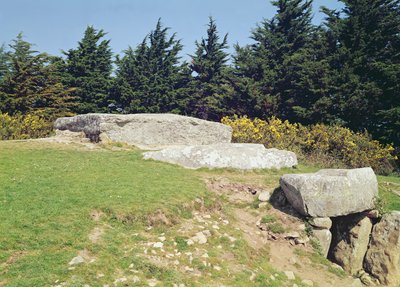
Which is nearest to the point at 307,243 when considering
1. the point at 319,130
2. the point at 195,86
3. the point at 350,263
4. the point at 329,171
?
the point at 350,263

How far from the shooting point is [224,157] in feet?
52.9

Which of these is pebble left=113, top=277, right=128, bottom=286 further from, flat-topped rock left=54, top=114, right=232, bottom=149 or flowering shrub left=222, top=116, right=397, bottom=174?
flowering shrub left=222, top=116, right=397, bottom=174

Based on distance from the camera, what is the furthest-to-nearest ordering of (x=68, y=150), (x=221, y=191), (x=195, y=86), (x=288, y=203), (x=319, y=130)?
1. (x=195, y=86)
2. (x=319, y=130)
3. (x=68, y=150)
4. (x=221, y=191)
5. (x=288, y=203)

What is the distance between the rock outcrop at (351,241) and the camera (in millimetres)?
11250

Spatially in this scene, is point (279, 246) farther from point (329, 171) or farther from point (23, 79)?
point (23, 79)

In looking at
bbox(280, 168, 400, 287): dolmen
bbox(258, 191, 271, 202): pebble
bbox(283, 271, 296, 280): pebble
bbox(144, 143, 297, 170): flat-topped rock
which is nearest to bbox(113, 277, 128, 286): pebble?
bbox(283, 271, 296, 280): pebble

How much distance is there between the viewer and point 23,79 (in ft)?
92.5

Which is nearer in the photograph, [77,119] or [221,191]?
[221,191]

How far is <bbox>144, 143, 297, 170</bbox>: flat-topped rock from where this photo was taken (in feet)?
52.4

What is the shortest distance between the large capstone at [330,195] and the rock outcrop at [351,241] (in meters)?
0.58

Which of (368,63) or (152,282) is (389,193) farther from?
(368,63)

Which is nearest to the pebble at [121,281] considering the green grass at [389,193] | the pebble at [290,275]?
the pebble at [290,275]

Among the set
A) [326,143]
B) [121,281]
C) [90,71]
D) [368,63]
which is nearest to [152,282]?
[121,281]

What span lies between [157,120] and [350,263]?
486 inches
